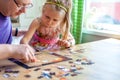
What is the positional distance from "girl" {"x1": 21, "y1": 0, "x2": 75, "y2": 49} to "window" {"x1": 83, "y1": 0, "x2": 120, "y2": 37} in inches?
57.5

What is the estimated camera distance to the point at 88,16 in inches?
143

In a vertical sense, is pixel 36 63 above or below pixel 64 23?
below

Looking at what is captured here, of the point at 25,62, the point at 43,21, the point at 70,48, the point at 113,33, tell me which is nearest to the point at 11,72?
the point at 25,62

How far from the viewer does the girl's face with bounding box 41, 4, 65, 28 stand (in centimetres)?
169

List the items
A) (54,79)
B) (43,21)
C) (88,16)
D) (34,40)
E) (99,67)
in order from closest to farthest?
1. (54,79)
2. (99,67)
3. (43,21)
4. (34,40)
5. (88,16)

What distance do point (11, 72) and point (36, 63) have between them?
0.64 ft

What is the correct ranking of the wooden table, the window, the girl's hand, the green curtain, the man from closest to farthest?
the wooden table → the man → the girl's hand → the window → the green curtain

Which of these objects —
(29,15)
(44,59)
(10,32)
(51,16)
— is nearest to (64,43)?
(51,16)

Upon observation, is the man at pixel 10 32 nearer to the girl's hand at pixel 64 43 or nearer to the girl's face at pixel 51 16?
the girl's face at pixel 51 16

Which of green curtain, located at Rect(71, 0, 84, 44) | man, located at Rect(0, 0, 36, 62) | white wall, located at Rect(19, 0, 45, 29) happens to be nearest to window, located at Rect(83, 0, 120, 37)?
green curtain, located at Rect(71, 0, 84, 44)

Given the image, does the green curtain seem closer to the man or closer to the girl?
the girl

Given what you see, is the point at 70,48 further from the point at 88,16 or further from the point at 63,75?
the point at 88,16

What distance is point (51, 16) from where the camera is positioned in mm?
1700

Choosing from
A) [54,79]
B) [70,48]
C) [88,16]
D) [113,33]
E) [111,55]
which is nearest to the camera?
[54,79]
